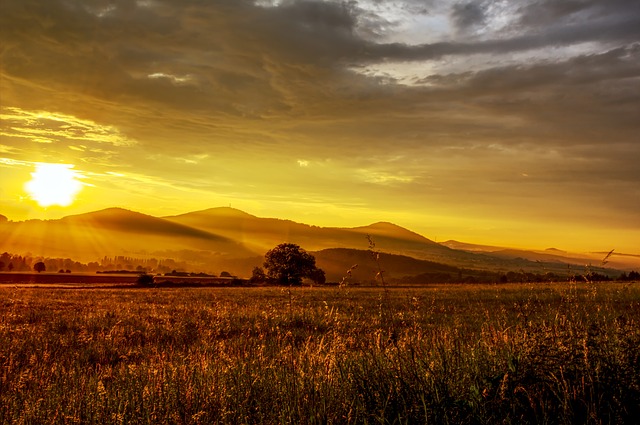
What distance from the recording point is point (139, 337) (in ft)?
49.9

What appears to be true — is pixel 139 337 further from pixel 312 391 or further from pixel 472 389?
pixel 472 389

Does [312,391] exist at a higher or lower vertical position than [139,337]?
higher

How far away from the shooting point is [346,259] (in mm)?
190750

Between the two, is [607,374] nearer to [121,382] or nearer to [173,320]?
[121,382]

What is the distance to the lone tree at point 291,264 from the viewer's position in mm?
83062

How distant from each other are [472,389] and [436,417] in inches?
29.1

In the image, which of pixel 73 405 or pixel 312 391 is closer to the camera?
pixel 312 391

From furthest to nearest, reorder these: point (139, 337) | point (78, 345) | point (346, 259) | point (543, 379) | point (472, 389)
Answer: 1. point (346, 259)
2. point (139, 337)
3. point (78, 345)
4. point (543, 379)
5. point (472, 389)

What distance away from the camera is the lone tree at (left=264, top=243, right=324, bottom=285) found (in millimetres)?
83062

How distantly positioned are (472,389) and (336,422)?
146 centimetres

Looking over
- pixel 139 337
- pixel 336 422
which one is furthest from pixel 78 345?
pixel 336 422

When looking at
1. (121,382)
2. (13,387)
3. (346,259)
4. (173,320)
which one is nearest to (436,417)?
(121,382)

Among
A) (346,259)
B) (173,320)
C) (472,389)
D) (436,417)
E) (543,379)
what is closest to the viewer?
(436,417)

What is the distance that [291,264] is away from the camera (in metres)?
80.9
